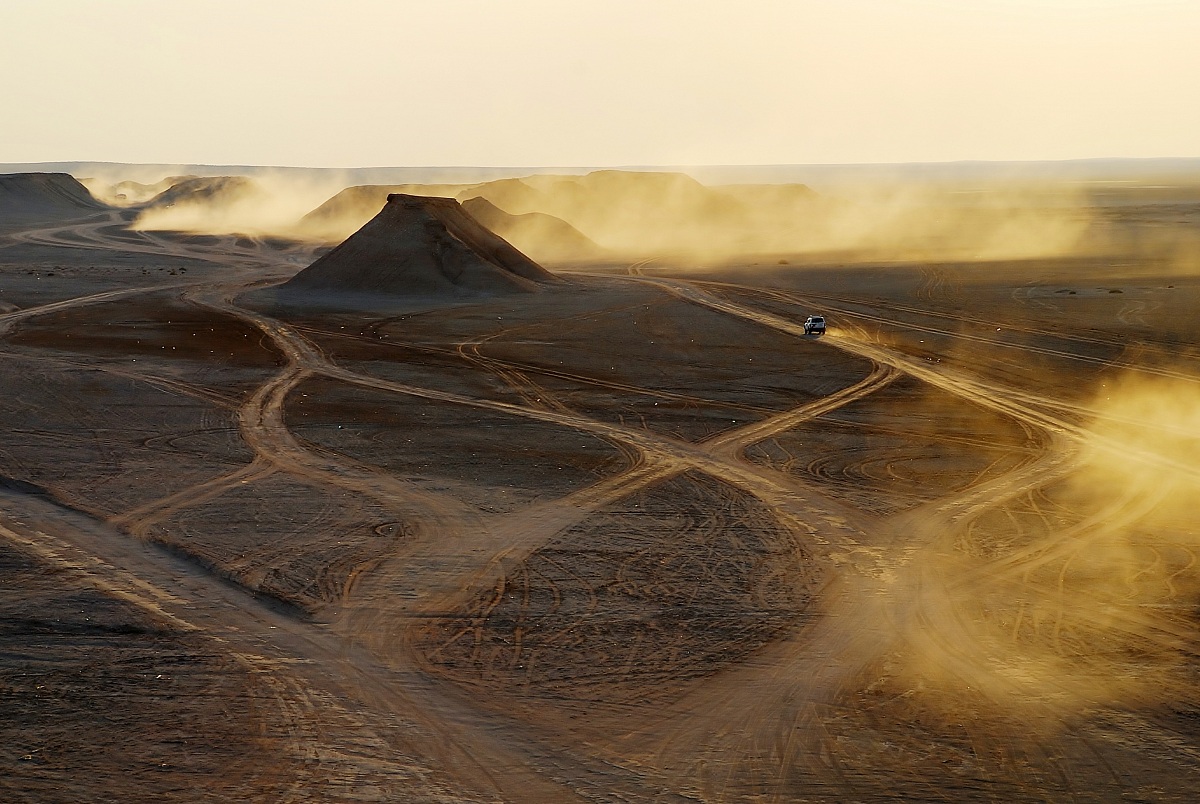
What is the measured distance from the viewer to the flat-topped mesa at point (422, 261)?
199 ft

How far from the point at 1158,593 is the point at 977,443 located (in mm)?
10585

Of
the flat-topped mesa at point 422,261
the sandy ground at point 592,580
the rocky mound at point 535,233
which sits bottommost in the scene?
the sandy ground at point 592,580

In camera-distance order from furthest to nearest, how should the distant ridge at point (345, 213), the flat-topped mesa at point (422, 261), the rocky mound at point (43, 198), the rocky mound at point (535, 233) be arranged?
the rocky mound at point (43, 198), the distant ridge at point (345, 213), the rocky mound at point (535, 233), the flat-topped mesa at point (422, 261)

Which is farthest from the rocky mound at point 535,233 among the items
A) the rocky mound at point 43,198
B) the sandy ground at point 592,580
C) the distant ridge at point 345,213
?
the rocky mound at point 43,198

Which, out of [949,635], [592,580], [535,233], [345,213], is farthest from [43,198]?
[949,635]

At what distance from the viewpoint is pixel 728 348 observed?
43.2 m

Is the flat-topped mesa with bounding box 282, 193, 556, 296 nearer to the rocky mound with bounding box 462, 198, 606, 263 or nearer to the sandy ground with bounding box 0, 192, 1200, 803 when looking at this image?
the sandy ground with bounding box 0, 192, 1200, 803

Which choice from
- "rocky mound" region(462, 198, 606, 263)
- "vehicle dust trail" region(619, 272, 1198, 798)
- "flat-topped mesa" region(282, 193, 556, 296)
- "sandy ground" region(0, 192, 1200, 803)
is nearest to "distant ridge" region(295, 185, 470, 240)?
"rocky mound" region(462, 198, 606, 263)

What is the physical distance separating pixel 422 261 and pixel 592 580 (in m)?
45.7

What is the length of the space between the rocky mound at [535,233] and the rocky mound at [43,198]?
206 ft

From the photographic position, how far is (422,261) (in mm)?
61812

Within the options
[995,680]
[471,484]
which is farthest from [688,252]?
[995,680]

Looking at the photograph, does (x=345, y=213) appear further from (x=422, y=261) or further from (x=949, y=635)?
(x=949, y=635)

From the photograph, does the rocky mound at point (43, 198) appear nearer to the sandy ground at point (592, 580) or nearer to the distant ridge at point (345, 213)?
the distant ridge at point (345, 213)
